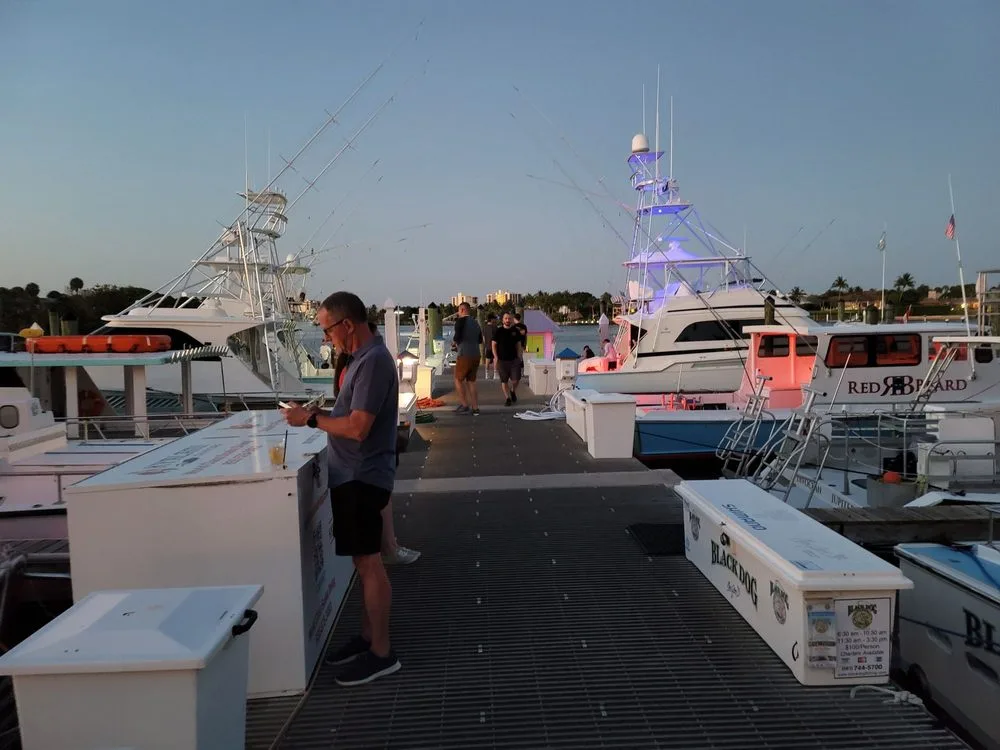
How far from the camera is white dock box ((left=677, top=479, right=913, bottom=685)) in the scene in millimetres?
3420

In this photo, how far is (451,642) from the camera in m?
4.02

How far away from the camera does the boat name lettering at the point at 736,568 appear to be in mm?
4035

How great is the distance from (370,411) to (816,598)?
2248 mm

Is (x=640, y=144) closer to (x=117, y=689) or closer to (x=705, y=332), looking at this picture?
(x=705, y=332)

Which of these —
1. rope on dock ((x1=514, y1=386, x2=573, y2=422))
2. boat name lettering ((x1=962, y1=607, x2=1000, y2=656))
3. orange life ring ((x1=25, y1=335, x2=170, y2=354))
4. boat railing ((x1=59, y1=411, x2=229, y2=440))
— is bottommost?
boat name lettering ((x1=962, y1=607, x2=1000, y2=656))

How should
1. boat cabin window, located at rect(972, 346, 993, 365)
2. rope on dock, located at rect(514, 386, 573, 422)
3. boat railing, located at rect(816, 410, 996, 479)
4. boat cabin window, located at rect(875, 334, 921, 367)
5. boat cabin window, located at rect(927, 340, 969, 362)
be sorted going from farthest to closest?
boat cabin window, located at rect(875, 334, 921, 367) < boat cabin window, located at rect(927, 340, 969, 362) < rope on dock, located at rect(514, 386, 573, 422) < boat cabin window, located at rect(972, 346, 993, 365) < boat railing, located at rect(816, 410, 996, 479)

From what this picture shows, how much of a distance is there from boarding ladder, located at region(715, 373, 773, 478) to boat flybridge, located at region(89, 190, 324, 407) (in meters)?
8.76

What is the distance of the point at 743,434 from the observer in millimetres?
12586

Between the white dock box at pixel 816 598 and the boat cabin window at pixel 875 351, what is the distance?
35.0 ft

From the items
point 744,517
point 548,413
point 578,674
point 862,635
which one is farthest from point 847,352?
point 578,674

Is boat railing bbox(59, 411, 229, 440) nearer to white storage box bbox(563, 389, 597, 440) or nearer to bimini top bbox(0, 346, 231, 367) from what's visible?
bimini top bbox(0, 346, 231, 367)

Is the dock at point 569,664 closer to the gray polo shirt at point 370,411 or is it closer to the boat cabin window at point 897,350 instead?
the gray polo shirt at point 370,411

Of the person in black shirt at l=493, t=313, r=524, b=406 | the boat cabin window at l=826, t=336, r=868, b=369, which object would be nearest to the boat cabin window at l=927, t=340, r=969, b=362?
the boat cabin window at l=826, t=336, r=868, b=369

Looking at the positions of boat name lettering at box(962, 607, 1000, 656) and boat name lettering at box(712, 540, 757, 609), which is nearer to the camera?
boat name lettering at box(712, 540, 757, 609)
